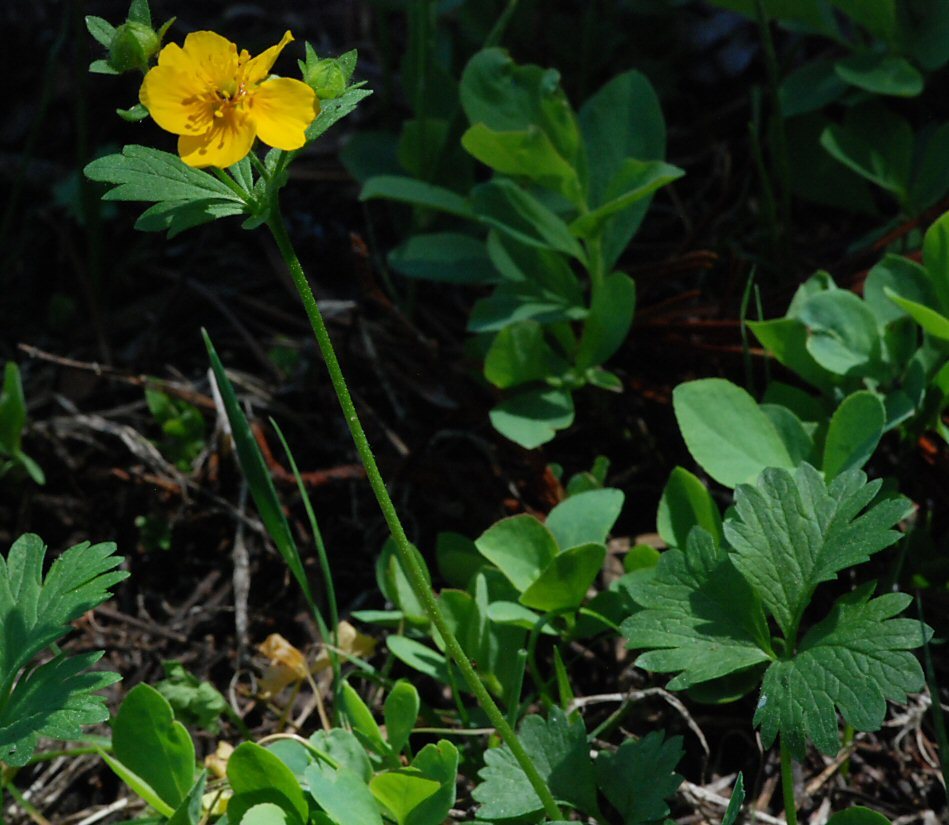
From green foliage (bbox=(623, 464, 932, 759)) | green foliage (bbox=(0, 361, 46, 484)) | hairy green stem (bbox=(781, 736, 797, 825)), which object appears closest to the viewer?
green foliage (bbox=(623, 464, 932, 759))

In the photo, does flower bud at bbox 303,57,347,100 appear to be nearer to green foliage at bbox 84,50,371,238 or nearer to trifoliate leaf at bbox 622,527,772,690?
green foliage at bbox 84,50,371,238

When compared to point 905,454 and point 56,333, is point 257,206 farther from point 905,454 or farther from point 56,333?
point 56,333

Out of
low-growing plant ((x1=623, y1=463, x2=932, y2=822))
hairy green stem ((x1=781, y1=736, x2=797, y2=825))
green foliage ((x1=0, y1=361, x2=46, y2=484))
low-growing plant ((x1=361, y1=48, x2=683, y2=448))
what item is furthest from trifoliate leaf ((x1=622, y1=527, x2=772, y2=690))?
green foliage ((x1=0, y1=361, x2=46, y2=484))

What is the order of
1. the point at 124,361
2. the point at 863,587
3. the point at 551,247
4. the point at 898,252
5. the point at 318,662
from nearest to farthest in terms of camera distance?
the point at 863,587
the point at 318,662
the point at 551,247
the point at 898,252
the point at 124,361

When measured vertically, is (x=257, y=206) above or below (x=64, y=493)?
above

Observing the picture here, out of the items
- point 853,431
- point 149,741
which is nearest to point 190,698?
point 149,741

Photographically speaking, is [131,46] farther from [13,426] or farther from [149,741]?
[13,426]

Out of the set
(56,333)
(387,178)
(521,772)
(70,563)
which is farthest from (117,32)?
(56,333)
